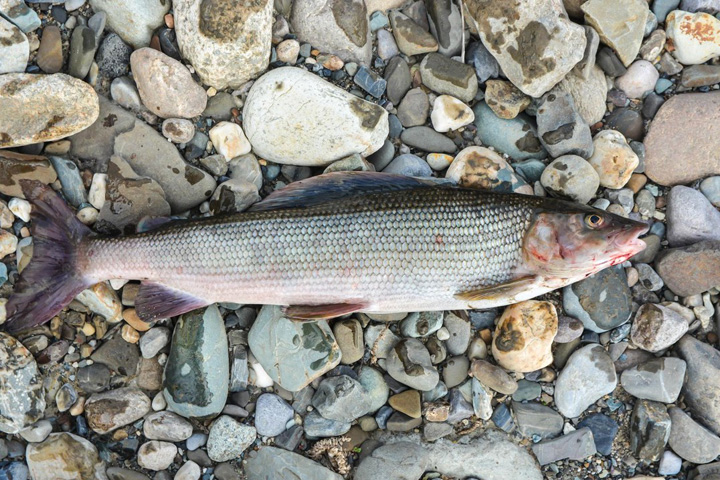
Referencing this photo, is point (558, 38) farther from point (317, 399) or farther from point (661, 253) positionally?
point (317, 399)

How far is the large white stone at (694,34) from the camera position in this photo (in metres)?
4.72

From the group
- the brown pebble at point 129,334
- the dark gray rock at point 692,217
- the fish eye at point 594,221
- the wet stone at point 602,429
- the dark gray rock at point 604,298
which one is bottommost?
the wet stone at point 602,429

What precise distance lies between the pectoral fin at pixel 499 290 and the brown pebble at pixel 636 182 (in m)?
1.56

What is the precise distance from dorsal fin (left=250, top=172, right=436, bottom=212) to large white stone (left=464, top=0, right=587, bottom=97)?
4.90 ft

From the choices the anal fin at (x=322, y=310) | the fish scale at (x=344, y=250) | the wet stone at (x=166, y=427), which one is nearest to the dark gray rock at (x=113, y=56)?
the fish scale at (x=344, y=250)

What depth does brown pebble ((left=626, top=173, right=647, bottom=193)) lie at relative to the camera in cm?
491

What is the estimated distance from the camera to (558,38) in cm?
451

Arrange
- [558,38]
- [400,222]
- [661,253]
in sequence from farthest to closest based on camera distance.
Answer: [661,253]
[558,38]
[400,222]

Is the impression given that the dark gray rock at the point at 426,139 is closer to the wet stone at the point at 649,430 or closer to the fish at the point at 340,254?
the fish at the point at 340,254

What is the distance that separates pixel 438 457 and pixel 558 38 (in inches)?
154

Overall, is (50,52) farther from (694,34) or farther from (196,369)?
(694,34)

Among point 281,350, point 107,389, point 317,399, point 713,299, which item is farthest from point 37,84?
point 713,299

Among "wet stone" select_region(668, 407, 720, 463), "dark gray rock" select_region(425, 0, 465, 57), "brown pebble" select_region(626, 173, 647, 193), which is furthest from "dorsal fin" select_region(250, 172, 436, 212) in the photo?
"wet stone" select_region(668, 407, 720, 463)

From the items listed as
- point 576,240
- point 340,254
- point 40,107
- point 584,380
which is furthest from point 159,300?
point 584,380
